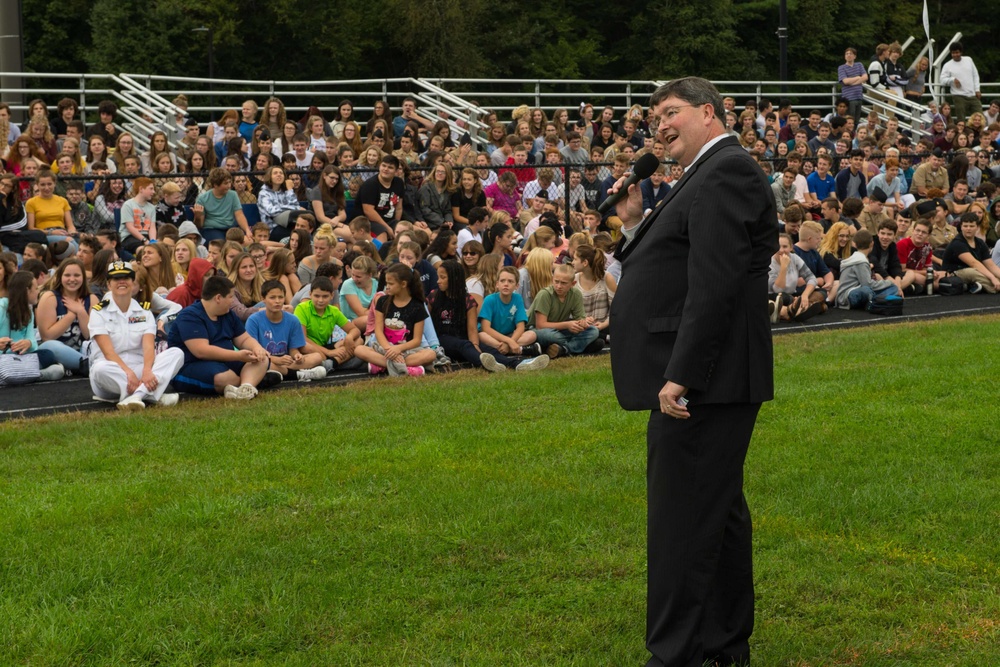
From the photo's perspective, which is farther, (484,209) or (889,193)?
(889,193)

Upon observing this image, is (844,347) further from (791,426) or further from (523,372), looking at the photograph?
(791,426)

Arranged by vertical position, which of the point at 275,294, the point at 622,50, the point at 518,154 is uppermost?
the point at 622,50

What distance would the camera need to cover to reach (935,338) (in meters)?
13.0

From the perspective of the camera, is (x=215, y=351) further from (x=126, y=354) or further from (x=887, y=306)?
(x=887, y=306)

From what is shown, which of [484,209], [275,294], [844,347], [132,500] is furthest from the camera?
[484,209]

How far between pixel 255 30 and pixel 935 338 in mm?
30269

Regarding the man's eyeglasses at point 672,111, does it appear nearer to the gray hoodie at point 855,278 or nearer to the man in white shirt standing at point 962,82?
the gray hoodie at point 855,278

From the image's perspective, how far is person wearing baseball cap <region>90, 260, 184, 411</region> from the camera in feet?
34.2

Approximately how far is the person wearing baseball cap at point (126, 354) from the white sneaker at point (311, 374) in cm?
127

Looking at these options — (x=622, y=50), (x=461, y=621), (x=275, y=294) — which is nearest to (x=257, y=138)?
(x=275, y=294)

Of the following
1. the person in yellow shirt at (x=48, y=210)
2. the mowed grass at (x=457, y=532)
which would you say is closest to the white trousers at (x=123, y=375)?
the mowed grass at (x=457, y=532)

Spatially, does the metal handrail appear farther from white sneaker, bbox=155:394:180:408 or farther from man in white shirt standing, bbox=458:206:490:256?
white sneaker, bbox=155:394:180:408

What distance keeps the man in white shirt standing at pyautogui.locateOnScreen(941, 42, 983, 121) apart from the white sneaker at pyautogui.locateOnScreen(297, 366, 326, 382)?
71.6 ft

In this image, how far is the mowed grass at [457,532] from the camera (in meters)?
5.36
